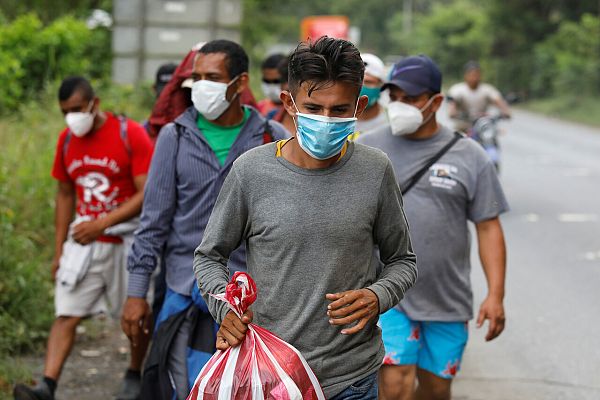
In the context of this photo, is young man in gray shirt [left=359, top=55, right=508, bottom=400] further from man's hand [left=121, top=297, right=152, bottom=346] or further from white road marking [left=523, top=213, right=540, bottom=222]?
white road marking [left=523, top=213, right=540, bottom=222]

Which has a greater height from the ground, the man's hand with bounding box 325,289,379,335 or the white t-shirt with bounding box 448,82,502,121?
the man's hand with bounding box 325,289,379,335

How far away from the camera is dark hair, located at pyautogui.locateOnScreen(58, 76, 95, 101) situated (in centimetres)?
557

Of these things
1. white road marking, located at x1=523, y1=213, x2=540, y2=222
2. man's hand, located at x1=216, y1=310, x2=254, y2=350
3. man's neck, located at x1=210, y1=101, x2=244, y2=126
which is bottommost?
white road marking, located at x1=523, y1=213, x2=540, y2=222

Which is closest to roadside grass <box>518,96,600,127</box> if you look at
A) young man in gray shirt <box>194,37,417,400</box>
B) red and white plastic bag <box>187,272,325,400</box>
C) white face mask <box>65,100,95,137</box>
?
white face mask <box>65,100,95,137</box>

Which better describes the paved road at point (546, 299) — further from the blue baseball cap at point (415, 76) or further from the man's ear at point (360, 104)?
the man's ear at point (360, 104)

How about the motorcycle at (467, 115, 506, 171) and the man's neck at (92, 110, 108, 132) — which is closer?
the man's neck at (92, 110, 108, 132)

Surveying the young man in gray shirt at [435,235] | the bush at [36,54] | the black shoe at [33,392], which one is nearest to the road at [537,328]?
Answer: the black shoe at [33,392]

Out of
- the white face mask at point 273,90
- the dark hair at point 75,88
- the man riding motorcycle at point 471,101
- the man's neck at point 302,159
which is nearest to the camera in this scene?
the man's neck at point 302,159

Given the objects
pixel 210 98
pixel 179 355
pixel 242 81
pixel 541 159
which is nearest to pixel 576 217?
pixel 541 159

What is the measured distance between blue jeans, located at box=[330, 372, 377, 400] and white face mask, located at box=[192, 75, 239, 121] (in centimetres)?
153

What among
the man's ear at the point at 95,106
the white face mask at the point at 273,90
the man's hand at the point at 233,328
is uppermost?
the man's hand at the point at 233,328

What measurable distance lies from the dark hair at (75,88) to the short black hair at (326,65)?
2.65 m

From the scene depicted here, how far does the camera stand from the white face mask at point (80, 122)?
5418 millimetres

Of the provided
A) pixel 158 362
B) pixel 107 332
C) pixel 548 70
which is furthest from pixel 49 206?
pixel 548 70
